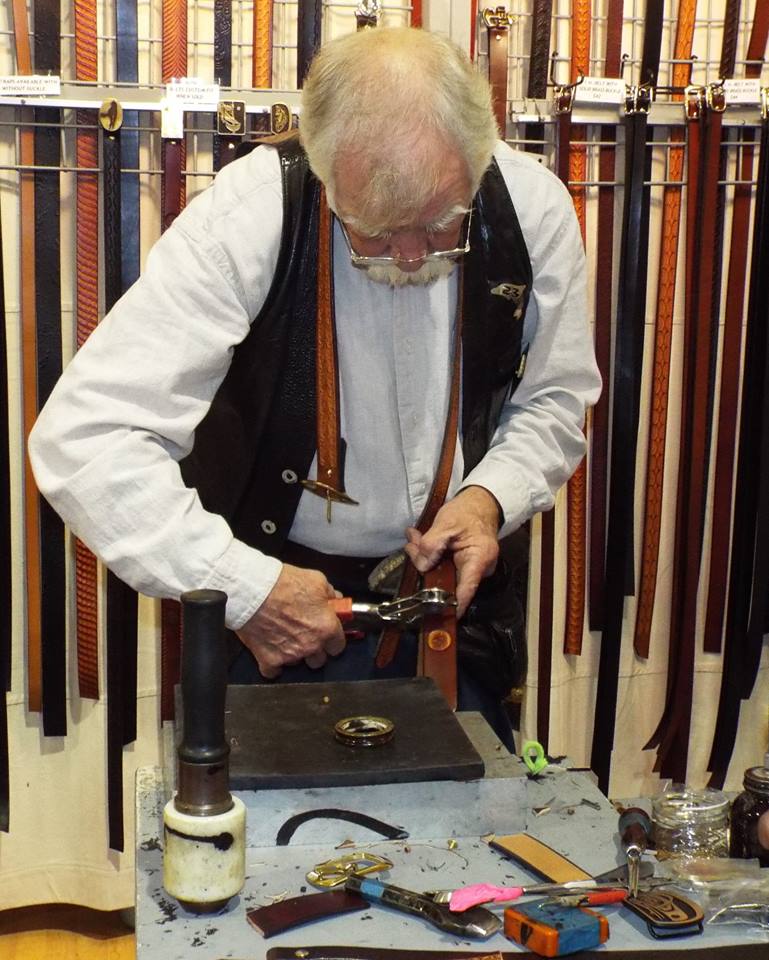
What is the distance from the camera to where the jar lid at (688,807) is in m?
1.27

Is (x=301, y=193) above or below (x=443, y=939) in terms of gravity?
above

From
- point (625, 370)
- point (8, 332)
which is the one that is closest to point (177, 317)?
point (8, 332)

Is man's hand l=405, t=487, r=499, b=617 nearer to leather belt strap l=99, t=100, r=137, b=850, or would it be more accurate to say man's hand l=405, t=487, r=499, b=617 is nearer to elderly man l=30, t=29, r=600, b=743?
elderly man l=30, t=29, r=600, b=743

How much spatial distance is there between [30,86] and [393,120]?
45.1 inches

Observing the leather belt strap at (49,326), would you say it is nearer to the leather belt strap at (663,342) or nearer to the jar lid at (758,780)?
the leather belt strap at (663,342)

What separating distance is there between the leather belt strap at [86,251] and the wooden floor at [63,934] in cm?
61

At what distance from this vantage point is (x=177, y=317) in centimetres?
159

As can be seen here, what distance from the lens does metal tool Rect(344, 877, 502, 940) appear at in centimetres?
104

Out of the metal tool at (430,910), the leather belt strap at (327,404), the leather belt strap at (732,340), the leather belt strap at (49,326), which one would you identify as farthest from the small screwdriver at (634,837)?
the leather belt strap at (732,340)

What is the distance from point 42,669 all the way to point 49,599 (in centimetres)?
16

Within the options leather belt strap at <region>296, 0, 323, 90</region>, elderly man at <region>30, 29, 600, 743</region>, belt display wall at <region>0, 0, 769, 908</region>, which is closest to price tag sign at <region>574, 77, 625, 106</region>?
belt display wall at <region>0, 0, 769, 908</region>

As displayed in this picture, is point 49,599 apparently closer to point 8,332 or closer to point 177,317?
point 8,332

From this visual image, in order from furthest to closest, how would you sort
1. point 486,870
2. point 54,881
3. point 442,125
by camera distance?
point 54,881, point 442,125, point 486,870

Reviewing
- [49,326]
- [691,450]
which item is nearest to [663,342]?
[691,450]
